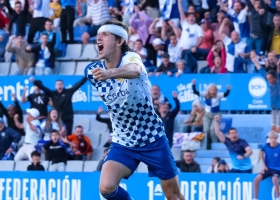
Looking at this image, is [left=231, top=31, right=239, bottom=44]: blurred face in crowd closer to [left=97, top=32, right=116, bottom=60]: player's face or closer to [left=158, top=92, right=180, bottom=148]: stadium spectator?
[left=158, top=92, right=180, bottom=148]: stadium spectator

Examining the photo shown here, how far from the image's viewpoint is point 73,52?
Answer: 64.7 feet

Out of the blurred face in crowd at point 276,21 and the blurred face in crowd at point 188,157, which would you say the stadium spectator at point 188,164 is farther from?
the blurred face in crowd at point 276,21

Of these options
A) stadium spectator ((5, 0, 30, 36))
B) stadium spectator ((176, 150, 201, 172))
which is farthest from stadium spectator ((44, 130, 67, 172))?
stadium spectator ((5, 0, 30, 36))

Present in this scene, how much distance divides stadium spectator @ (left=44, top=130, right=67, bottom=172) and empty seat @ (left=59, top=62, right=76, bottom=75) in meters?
3.40

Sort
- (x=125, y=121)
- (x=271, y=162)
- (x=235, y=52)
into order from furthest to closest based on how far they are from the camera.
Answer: (x=235, y=52) → (x=271, y=162) → (x=125, y=121)

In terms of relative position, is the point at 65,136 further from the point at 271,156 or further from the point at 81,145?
the point at 271,156

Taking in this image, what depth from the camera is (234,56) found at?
17.0 meters

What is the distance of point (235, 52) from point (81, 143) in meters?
3.39

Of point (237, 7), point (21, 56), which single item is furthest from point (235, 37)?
point (21, 56)

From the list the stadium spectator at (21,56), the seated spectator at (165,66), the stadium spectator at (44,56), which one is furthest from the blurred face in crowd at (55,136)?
the stadium spectator at (21,56)

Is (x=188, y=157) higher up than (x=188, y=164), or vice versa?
(x=188, y=157)

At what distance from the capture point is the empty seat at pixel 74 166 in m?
15.9

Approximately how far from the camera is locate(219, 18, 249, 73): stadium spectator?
17016mm

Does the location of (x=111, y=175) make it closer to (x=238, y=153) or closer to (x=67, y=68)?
(x=238, y=153)
